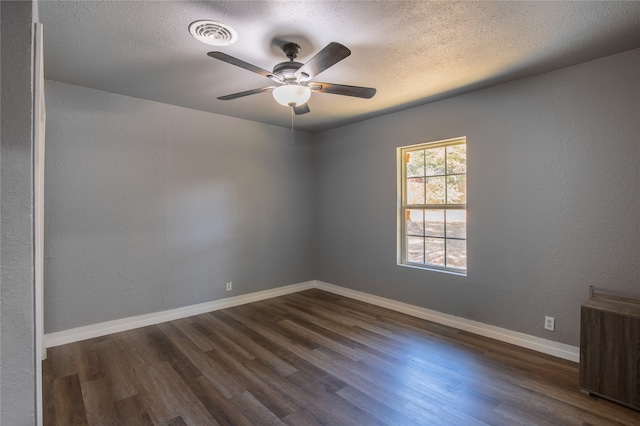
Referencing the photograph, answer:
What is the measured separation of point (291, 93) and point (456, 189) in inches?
89.8

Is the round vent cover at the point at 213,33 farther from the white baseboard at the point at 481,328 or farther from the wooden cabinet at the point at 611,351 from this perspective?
the white baseboard at the point at 481,328

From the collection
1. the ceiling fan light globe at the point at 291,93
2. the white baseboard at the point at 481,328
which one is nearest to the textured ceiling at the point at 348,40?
the ceiling fan light globe at the point at 291,93

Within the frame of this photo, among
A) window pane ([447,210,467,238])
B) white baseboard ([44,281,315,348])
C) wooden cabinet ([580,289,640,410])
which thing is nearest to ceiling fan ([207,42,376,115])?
window pane ([447,210,467,238])

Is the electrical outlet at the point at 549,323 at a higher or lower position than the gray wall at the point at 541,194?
lower

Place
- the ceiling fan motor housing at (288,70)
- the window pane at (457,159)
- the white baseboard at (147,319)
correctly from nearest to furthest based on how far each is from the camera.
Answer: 1. the ceiling fan motor housing at (288,70)
2. the white baseboard at (147,319)
3. the window pane at (457,159)

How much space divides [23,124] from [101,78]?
221cm

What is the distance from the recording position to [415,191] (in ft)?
13.0

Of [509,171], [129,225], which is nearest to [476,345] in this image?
[509,171]

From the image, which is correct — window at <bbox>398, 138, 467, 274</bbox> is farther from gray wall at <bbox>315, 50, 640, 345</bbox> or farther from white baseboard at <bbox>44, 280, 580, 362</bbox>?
white baseboard at <bbox>44, 280, 580, 362</bbox>

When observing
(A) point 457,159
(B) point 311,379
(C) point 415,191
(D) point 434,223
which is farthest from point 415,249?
(B) point 311,379

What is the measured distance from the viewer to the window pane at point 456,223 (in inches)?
137

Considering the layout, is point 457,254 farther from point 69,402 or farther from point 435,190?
point 69,402

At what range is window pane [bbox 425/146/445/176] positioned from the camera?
3.69 metres

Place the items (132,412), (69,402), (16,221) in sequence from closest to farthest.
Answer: (16,221) < (132,412) < (69,402)
